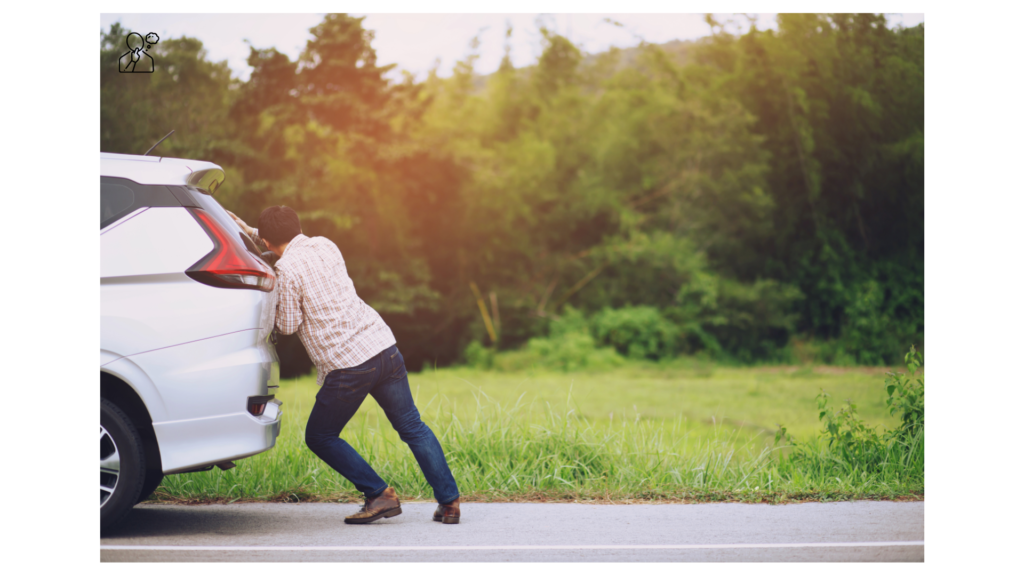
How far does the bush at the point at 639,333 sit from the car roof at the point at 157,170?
1578 centimetres

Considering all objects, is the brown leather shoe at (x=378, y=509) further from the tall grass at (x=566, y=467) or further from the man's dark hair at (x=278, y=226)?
the man's dark hair at (x=278, y=226)

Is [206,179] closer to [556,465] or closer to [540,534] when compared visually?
[540,534]

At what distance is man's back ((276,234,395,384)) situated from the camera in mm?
3768

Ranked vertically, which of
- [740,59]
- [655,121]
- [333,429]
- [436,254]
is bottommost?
[333,429]

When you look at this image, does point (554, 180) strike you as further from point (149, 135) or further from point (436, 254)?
point (149, 135)

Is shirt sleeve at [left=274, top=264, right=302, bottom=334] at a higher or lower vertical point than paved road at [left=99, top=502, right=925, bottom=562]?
higher

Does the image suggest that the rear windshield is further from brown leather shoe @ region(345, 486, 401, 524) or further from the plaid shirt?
brown leather shoe @ region(345, 486, 401, 524)

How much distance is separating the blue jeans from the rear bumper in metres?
0.34

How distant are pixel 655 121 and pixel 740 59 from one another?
2.70m

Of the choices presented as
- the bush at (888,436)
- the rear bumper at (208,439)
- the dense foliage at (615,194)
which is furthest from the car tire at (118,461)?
the dense foliage at (615,194)

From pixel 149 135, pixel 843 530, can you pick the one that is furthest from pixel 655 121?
pixel 843 530

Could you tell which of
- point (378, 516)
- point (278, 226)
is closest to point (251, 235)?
point (278, 226)

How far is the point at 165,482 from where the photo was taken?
457 centimetres

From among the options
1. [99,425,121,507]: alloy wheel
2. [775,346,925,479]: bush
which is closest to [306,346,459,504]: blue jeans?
[99,425,121,507]: alloy wheel
